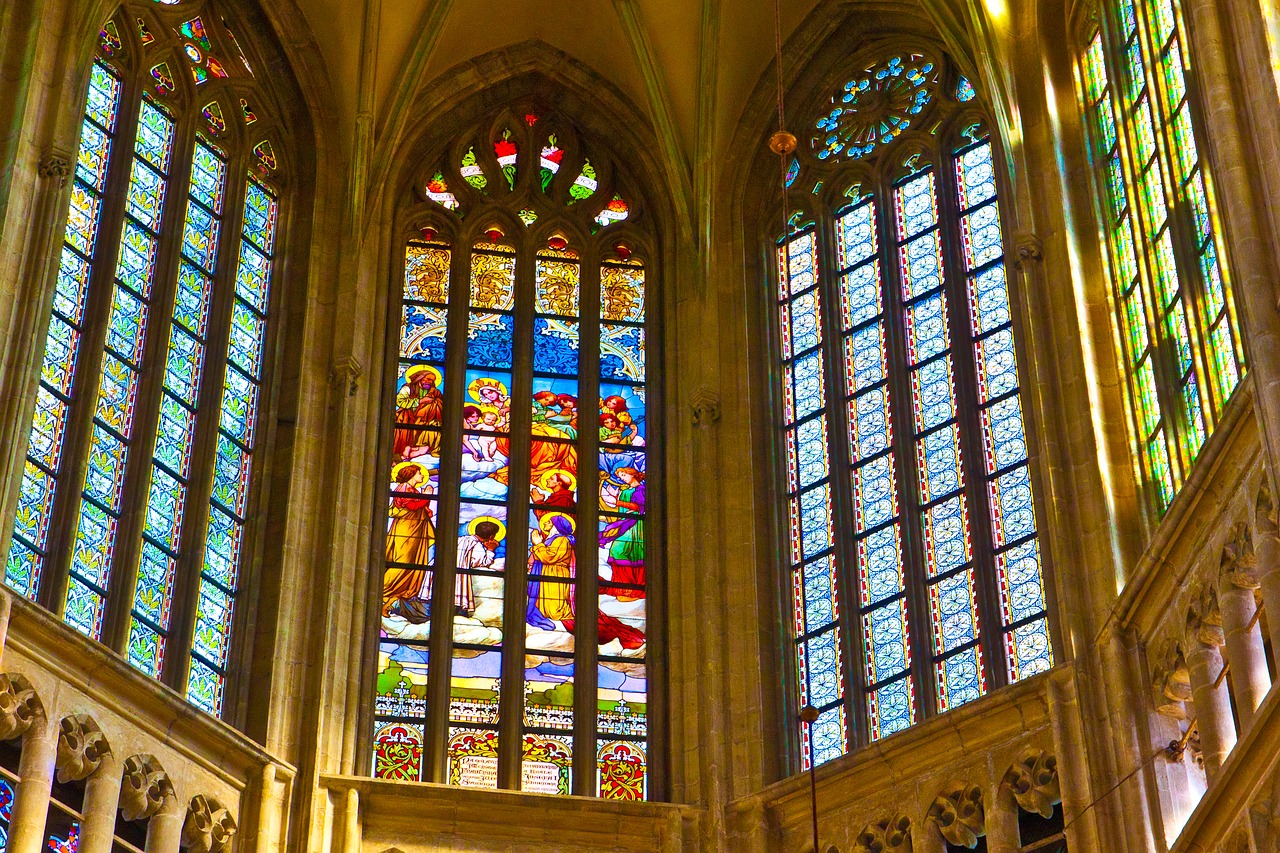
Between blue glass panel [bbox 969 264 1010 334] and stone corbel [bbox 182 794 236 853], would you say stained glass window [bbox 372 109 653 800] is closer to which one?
stone corbel [bbox 182 794 236 853]

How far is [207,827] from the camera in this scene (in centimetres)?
1570

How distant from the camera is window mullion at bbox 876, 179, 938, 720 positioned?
661 inches

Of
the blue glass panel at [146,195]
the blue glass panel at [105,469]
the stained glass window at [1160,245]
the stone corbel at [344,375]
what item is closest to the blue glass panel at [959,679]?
the stained glass window at [1160,245]

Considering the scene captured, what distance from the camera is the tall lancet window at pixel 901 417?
16.8 meters

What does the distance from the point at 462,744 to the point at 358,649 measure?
1023 millimetres

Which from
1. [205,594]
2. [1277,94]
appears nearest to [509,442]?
[205,594]

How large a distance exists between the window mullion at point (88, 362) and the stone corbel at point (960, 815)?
5974 mm

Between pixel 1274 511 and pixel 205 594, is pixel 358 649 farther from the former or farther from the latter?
pixel 1274 511

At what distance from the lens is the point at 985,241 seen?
18.4m

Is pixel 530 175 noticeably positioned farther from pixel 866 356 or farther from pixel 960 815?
pixel 960 815

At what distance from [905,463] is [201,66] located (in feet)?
21.6

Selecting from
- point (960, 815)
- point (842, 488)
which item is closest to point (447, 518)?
point (842, 488)

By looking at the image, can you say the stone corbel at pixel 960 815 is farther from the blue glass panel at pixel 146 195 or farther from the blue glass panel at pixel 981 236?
the blue glass panel at pixel 146 195

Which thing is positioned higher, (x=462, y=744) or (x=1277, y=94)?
(x=1277, y=94)
